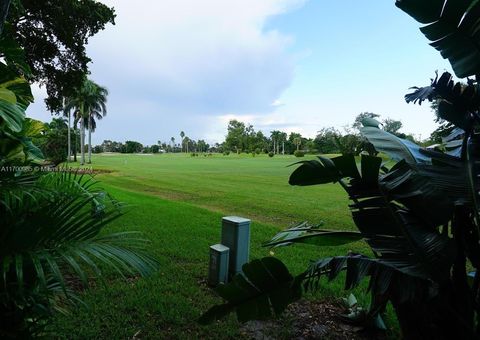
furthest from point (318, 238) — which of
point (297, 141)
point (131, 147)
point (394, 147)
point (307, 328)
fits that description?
point (131, 147)

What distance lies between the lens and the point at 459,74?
2.05 m

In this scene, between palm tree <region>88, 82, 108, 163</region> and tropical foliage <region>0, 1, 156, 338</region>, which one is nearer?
tropical foliage <region>0, 1, 156, 338</region>

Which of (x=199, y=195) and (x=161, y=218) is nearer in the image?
(x=161, y=218)

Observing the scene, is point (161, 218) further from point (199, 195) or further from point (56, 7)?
point (56, 7)

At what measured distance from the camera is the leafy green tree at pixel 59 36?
9.45m

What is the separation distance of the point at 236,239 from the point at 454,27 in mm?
3007

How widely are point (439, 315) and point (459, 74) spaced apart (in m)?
1.50

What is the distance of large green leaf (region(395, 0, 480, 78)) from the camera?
6.42 ft

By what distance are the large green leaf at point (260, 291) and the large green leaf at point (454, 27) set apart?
1716 millimetres

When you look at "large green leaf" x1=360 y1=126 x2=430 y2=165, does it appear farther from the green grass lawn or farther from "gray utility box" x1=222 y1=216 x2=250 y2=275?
"gray utility box" x1=222 y1=216 x2=250 y2=275

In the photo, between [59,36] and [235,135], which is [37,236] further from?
[235,135]

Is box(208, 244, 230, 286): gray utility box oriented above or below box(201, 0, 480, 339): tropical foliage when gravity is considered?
below

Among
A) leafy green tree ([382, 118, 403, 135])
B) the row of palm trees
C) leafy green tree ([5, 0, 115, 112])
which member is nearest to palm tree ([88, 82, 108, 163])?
the row of palm trees

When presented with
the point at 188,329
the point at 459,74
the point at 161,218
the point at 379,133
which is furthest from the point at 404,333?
the point at 161,218
